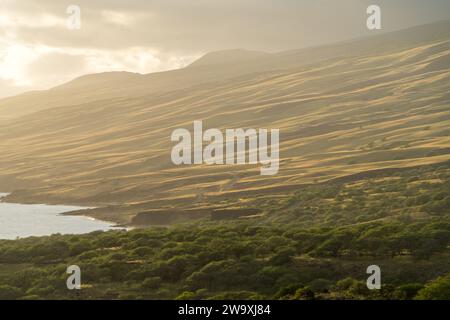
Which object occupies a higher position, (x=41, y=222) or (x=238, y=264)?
(x=41, y=222)

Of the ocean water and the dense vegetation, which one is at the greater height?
the ocean water

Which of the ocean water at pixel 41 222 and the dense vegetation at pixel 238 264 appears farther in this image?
the ocean water at pixel 41 222

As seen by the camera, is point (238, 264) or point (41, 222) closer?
point (238, 264)

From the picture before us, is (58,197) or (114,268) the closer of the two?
(114,268)

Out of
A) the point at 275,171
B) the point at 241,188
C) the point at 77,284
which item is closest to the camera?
the point at 77,284

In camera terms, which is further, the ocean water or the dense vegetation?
the ocean water

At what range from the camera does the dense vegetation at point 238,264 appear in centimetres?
3875

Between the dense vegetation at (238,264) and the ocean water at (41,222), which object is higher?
the ocean water at (41,222)

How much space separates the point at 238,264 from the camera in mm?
44438

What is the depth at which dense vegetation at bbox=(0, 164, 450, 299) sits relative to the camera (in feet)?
127

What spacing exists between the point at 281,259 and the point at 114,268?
1206cm
